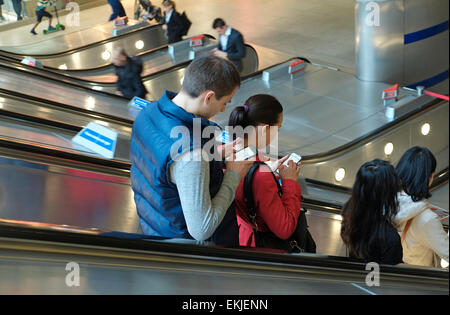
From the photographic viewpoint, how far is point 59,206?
3.34 metres

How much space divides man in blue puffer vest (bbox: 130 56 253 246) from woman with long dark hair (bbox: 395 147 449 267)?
1.18m

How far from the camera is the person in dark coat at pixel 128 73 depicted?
7473 mm

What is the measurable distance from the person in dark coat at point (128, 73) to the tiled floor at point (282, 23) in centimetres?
613

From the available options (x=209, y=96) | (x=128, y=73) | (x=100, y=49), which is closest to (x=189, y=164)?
(x=209, y=96)

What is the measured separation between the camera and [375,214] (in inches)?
114

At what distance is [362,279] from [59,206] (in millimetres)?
1842

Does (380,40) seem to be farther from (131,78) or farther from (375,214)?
(375,214)

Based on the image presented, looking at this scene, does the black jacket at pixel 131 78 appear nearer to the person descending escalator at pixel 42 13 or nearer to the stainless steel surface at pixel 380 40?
the stainless steel surface at pixel 380 40

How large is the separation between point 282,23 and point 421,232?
12.7 meters

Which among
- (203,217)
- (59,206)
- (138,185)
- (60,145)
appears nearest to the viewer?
(203,217)

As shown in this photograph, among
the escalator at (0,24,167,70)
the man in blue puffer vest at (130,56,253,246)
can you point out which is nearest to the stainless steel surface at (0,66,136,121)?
the man in blue puffer vest at (130,56,253,246)
